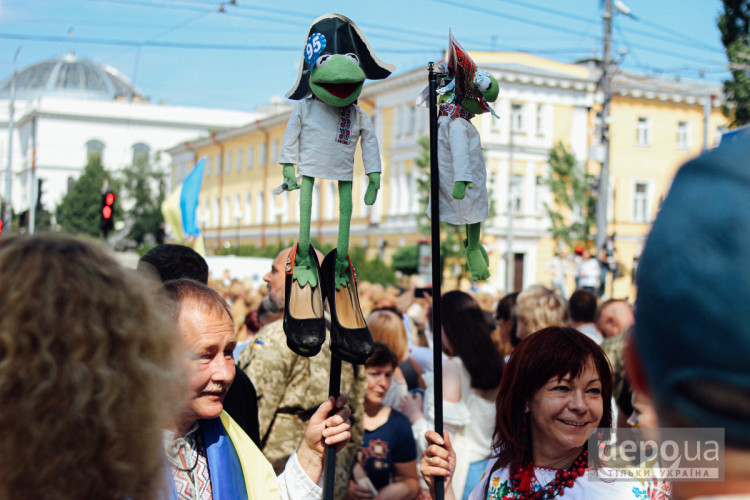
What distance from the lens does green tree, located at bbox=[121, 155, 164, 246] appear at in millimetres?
57000

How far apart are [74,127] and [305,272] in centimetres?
7877

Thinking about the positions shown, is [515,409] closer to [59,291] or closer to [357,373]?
[357,373]

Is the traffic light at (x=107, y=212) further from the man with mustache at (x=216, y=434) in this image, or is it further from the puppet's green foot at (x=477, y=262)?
the puppet's green foot at (x=477, y=262)

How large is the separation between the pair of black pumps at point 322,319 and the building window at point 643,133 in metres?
39.7

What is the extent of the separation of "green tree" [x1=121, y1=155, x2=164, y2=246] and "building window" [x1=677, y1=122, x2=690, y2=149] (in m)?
35.6

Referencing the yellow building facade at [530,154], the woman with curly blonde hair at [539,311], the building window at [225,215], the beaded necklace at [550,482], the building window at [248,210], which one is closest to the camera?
the beaded necklace at [550,482]

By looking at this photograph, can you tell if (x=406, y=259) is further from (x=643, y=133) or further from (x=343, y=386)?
(x=343, y=386)

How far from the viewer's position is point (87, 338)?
1.25 meters

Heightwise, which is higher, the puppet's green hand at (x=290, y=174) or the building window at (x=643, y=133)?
the building window at (x=643, y=133)

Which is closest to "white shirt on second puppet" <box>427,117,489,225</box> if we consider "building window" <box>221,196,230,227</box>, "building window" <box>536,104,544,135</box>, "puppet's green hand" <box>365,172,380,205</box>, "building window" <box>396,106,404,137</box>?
"puppet's green hand" <box>365,172,380,205</box>

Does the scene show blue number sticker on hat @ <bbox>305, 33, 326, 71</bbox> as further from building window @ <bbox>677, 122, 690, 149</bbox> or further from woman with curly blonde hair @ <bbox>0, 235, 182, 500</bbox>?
building window @ <bbox>677, 122, 690, 149</bbox>

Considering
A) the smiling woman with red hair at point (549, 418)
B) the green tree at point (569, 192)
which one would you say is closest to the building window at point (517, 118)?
the green tree at point (569, 192)

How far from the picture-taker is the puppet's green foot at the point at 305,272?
2.34 m

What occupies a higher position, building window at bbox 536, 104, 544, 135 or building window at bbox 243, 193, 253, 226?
building window at bbox 536, 104, 544, 135
